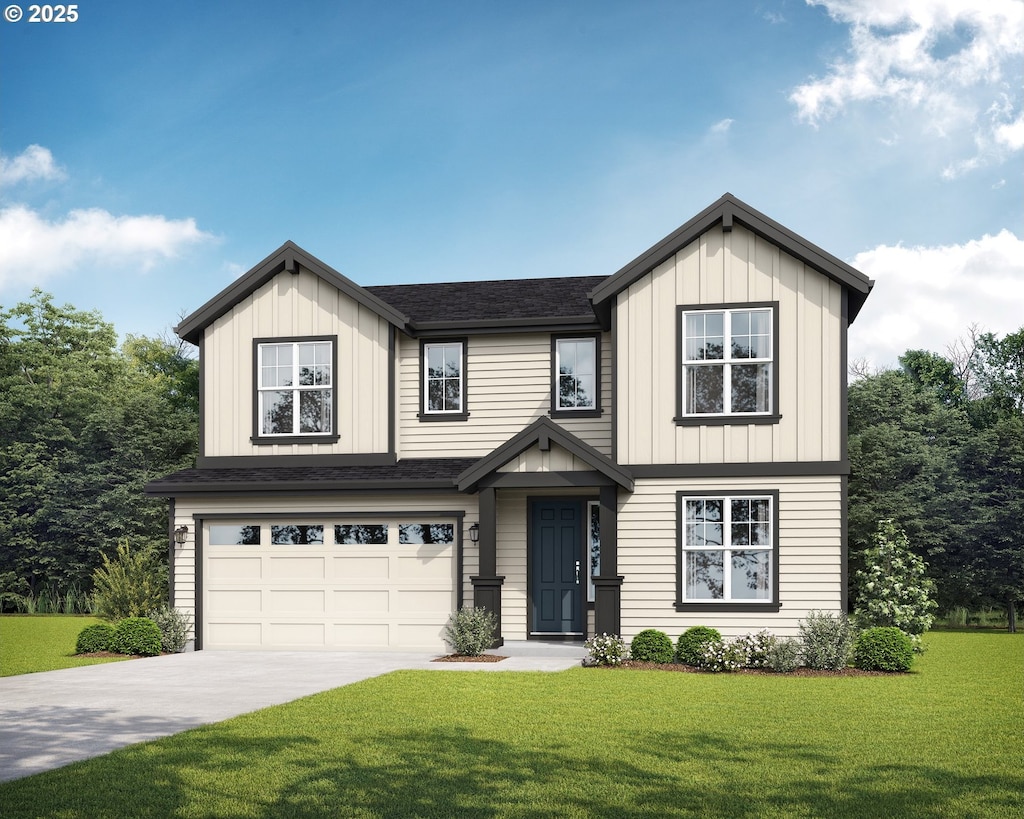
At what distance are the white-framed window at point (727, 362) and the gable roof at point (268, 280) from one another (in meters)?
5.40

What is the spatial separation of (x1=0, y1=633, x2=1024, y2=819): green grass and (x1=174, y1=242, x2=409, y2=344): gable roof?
8401mm

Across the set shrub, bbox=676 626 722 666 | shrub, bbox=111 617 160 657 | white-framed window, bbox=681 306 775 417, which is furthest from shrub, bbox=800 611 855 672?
shrub, bbox=111 617 160 657

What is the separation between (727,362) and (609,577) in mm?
4017

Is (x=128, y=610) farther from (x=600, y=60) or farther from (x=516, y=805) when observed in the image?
(x=516, y=805)

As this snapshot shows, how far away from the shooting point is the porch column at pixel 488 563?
17.5 m

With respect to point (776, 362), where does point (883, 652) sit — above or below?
below

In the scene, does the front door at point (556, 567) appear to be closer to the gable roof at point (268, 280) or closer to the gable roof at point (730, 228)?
the gable roof at point (730, 228)

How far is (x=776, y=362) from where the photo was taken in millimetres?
17125

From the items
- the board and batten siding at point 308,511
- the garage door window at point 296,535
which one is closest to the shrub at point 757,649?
the board and batten siding at point 308,511

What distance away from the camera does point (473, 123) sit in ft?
86.9

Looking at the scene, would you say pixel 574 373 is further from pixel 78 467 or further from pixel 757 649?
pixel 78 467

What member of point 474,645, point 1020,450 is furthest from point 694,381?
point 1020,450

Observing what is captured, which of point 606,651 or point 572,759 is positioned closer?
point 572,759

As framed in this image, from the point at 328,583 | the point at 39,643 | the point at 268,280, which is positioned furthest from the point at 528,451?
the point at 39,643
